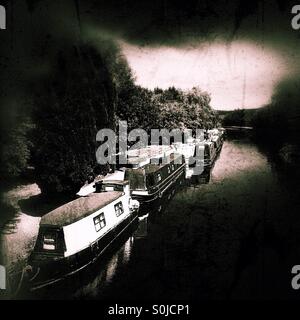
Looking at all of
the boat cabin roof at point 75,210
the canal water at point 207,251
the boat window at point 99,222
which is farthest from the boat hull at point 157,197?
the boat window at point 99,222

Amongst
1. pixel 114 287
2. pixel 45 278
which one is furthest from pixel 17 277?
pixel 114 287

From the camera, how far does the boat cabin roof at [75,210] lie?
5.29m

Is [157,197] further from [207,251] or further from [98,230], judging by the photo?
[98,230]

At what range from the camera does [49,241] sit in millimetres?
5246

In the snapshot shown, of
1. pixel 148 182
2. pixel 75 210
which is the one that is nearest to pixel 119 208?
pixel 75 210

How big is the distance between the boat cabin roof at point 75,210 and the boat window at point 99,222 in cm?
17

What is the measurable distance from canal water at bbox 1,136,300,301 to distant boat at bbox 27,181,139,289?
0.77 ft

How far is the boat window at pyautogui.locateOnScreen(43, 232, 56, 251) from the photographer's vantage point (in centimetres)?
524

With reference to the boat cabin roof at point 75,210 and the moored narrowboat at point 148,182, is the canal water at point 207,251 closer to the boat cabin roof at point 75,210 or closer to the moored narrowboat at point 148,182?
the boat cabin roof at point 75,210

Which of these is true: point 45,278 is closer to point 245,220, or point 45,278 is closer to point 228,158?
point 245,220

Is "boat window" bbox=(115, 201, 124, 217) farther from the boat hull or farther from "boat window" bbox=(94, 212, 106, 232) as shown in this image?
the boat hull
